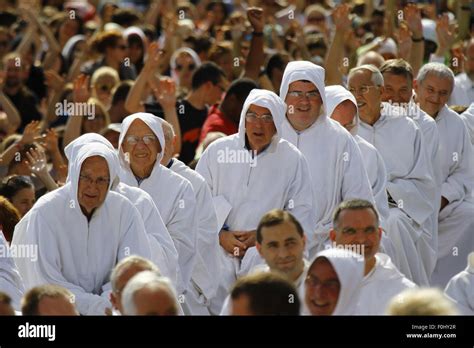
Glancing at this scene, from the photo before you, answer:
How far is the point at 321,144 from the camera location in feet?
38.2

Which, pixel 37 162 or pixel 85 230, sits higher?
pixel 37 162

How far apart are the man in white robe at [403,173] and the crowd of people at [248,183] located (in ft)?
0.05

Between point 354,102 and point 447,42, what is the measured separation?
12.1 feet

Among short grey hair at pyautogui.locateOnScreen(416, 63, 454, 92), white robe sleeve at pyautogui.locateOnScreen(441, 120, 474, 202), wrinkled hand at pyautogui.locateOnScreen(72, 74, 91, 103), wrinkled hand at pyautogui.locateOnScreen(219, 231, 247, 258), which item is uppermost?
wrinkled hand at pyautogui.locateOnScreen(72, 74, 91, 103)

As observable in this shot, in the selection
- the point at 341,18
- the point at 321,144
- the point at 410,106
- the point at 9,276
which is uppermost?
the point at 341,18

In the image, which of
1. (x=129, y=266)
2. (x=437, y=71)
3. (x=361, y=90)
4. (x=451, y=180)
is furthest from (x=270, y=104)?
(x=129, y=266)

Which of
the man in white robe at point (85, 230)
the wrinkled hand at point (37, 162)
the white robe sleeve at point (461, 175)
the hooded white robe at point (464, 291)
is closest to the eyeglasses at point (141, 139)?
the man in white robe at point (85, 230)

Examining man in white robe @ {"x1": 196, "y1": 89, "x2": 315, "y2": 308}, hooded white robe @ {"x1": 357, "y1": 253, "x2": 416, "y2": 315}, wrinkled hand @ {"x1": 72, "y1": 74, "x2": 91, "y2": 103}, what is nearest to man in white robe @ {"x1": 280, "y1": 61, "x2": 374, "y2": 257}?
man in white robe @ {"x1": 196, "y1": 89, "x2": 315, "y2": 308}

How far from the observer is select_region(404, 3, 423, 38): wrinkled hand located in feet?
48.4

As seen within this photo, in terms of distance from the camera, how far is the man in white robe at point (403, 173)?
40.2 feet

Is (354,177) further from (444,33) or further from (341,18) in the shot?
(444,33)

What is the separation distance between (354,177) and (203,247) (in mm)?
1229

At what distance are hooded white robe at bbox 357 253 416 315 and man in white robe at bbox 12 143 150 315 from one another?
158cm

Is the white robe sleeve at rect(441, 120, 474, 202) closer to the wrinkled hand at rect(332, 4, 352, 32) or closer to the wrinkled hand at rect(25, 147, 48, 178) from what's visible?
the wrinkled hand at rect(332, 4, 352, 32)
